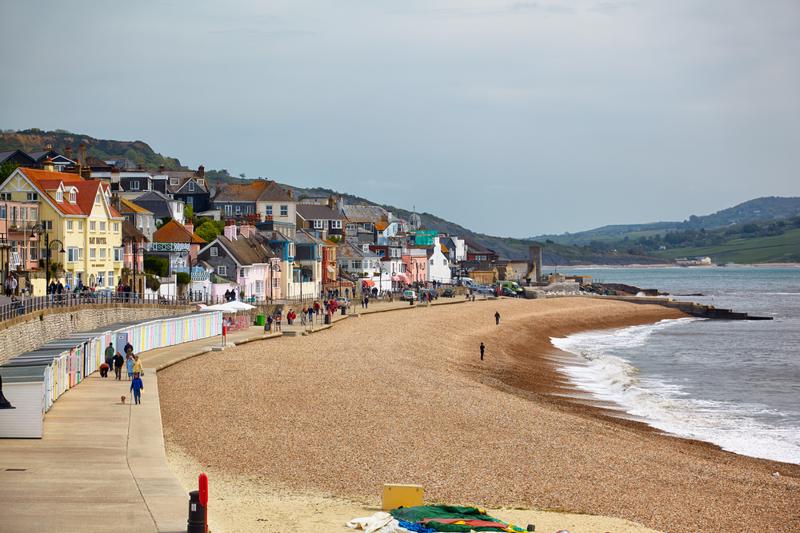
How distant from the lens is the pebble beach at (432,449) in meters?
21.3

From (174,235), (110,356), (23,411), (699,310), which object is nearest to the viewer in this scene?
(23,411)

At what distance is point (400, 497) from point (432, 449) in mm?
6977

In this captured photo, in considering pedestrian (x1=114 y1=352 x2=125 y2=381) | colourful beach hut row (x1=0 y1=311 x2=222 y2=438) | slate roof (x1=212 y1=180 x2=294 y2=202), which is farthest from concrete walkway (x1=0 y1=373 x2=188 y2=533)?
slate roof (x1=212 y1=180 x2=294 y2=202)

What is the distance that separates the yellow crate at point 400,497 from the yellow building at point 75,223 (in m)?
41.2

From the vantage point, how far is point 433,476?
23109 millimetres

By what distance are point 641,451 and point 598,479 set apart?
4595 mm

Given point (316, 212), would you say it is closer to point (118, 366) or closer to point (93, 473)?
point (118, 366)

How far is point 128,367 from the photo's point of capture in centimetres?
3591

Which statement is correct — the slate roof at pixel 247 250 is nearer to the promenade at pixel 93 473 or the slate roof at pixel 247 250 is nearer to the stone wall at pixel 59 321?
the stone wall at pixel 59 321

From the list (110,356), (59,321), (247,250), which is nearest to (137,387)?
(110,356)

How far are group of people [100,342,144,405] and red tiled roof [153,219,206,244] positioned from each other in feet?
131

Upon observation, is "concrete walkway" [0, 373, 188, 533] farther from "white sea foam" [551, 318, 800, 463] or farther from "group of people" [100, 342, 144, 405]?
"white sea foam" [551, 318, 800, 463]

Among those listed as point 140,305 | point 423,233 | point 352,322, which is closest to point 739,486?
point 140,305

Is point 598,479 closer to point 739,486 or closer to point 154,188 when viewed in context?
point 739,486
